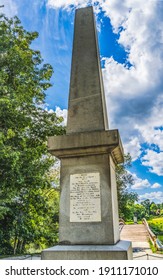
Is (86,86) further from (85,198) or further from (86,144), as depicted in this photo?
(85,198)

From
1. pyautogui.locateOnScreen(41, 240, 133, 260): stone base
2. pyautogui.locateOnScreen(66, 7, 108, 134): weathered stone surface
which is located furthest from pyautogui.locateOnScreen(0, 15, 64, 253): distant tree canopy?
pyautogui.locateOnScreen(41, 240, 133, 260): stone base

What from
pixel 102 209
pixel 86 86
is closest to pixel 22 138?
pixel 86 86

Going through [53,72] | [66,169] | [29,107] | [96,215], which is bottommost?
[96,215]

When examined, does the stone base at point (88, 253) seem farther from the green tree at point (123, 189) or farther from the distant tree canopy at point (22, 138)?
the green tree at point (123, 189)

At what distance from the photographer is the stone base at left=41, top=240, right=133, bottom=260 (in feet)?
10.2

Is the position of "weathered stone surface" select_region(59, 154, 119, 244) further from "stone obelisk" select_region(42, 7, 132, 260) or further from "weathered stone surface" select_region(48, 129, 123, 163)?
"weathered stone surface" select_region(48, 129, 123, 163)

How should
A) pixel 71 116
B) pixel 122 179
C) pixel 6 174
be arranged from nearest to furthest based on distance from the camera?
pixel 71 116 → pixel 6 174 → pixel 122 179

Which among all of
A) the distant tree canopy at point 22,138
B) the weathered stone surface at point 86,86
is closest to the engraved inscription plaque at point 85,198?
the weathered stone surface at point 86,86

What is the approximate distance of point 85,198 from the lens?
12.3 ft

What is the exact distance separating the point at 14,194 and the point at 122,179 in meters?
9.52
